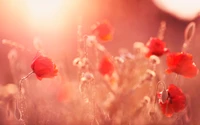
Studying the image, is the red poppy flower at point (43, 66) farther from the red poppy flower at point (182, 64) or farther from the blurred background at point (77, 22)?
the blurred background at point (77, 22)

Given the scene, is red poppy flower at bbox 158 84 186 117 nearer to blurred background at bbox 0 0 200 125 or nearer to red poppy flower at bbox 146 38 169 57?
red poppy flower at bbox 146 38 169 57

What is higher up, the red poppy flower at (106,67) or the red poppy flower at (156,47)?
the red poppy flower at (106,67)

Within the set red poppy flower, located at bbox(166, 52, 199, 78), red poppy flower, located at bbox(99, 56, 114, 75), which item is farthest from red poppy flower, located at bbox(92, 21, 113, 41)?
red poppy flower, located at bbox(166, 52, 199, 78)

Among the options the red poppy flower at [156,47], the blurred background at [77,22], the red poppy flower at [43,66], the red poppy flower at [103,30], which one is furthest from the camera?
the blurred background at [77,22]

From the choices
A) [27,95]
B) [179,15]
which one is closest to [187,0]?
[179,15]

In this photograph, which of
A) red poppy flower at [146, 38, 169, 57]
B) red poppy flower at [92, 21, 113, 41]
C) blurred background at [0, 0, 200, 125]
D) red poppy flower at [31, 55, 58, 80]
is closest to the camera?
red poppy flower at [31, 55, 58, 80]

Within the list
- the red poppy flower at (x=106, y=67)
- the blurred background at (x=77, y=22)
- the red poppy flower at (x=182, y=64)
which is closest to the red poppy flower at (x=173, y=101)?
the red poppy flower at (x=182, y=64)
